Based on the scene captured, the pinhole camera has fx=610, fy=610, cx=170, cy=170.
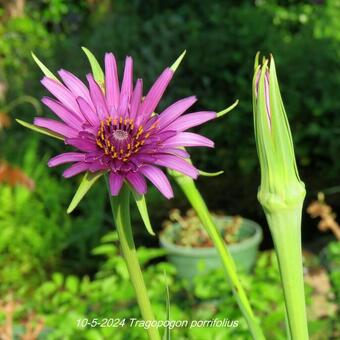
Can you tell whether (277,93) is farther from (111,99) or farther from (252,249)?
(252,249)

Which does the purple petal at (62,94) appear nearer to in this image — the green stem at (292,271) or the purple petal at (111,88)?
the purple petal at (111,88)

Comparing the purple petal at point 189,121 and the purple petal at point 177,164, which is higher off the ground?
the purple petal at point 189,121

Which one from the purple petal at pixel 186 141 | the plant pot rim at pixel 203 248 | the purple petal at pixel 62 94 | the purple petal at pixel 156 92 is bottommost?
the purple petal at pixel 186 141

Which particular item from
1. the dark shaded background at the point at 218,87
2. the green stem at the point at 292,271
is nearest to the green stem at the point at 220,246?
the green stem at the point at 292,271

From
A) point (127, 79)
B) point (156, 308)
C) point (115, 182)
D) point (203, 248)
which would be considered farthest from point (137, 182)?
point (203, 248)

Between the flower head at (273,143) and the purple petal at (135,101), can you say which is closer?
the flower head at (273,143)

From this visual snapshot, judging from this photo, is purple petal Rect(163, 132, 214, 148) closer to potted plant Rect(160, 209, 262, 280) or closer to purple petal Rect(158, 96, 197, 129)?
purple petal Rect(158, 96, 197, 129)

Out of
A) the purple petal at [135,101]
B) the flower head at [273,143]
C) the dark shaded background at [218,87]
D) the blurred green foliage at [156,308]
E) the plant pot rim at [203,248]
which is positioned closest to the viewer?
the flower head at [273,143]

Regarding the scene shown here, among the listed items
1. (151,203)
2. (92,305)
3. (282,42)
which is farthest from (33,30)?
(92,305)
